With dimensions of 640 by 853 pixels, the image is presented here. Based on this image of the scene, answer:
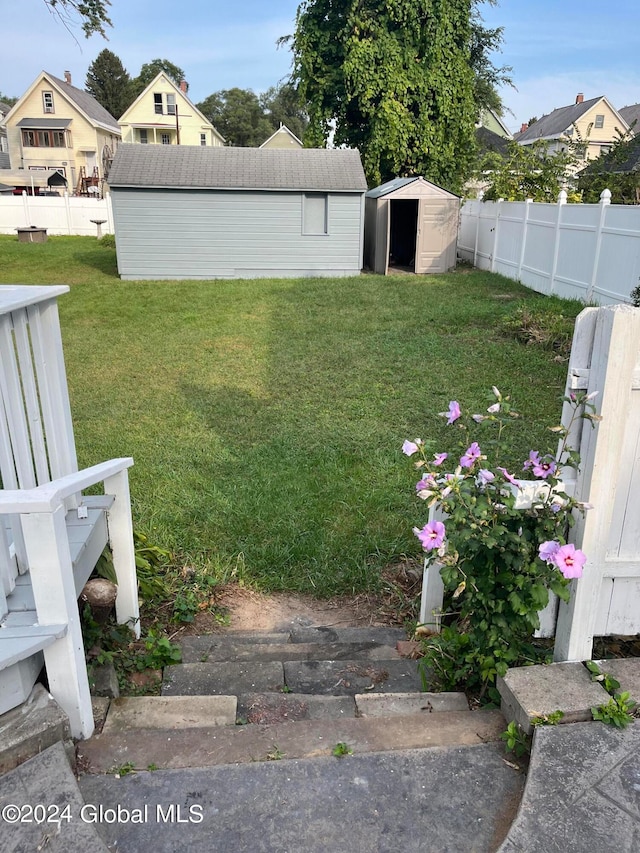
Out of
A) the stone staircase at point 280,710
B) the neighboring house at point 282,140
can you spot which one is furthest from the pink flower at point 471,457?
the neighboring house at point 282,140

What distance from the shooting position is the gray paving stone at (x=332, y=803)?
1562mm

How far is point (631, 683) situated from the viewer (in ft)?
6.82

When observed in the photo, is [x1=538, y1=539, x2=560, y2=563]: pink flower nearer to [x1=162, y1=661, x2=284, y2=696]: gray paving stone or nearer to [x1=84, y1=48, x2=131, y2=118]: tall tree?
[x1=162, y1=661, x2=284, y2=696]: gray paving stone

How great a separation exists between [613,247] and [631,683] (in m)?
8.91

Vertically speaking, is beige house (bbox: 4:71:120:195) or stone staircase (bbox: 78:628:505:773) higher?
beige house (bbox: 4:71:120:195)

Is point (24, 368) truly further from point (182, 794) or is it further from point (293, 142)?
point (293, 142)

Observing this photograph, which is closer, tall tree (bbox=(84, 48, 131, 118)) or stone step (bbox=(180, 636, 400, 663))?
stone step (bbox=(180, 636, 400, 663))

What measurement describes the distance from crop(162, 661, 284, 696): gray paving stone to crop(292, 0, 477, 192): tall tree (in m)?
19.1

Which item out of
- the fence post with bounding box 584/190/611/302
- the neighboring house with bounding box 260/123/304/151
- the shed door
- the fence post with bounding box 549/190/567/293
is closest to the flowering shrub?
the fence post with bounding box 584/190/611/302

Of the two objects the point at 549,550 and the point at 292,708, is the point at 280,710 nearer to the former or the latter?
the point at 292,708

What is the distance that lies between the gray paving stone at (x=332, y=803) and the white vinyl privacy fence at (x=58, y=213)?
25153 mm

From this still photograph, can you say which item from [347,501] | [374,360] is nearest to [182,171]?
[374,360]

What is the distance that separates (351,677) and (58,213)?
83.9ft

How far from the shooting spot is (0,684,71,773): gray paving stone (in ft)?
5.63
